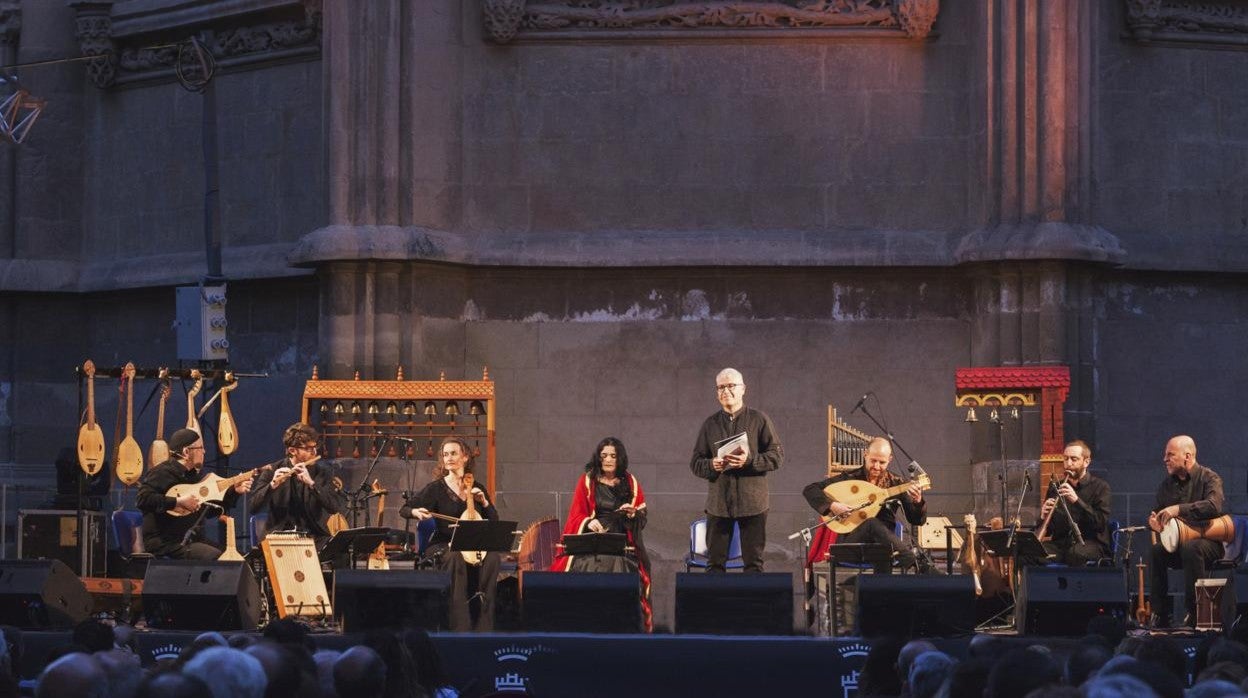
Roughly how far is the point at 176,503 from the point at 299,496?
819 millimetres

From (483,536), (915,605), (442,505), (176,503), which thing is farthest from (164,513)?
(915,605)

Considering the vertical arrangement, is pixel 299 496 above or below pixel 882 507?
above

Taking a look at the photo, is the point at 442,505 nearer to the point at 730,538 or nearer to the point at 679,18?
the point at 730,538

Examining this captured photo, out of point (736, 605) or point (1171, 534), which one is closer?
point (736, 605)

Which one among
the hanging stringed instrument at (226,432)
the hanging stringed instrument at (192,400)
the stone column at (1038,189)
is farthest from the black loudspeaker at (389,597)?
the stone column at (1038,189)

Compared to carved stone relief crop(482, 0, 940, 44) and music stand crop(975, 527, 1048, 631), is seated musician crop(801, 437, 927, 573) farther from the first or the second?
carved stone relief crop(482, 0, 940, 44)

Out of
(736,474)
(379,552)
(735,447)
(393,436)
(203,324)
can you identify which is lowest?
(379,552)

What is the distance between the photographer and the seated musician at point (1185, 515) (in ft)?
50.0

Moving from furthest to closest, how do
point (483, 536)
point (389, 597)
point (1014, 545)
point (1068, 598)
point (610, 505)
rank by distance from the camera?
point (610, 505)
point (1014, 545)
point (483, 536)
point (389, 597)
point (1068, 598)

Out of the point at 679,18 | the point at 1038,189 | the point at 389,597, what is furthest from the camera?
the point at 679,18

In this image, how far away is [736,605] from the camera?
523 inches

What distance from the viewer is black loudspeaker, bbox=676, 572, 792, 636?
43.3 ft

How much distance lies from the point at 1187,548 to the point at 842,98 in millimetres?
5158

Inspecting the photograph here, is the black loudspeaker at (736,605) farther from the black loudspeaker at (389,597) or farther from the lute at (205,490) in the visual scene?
the lute at (205,490)
